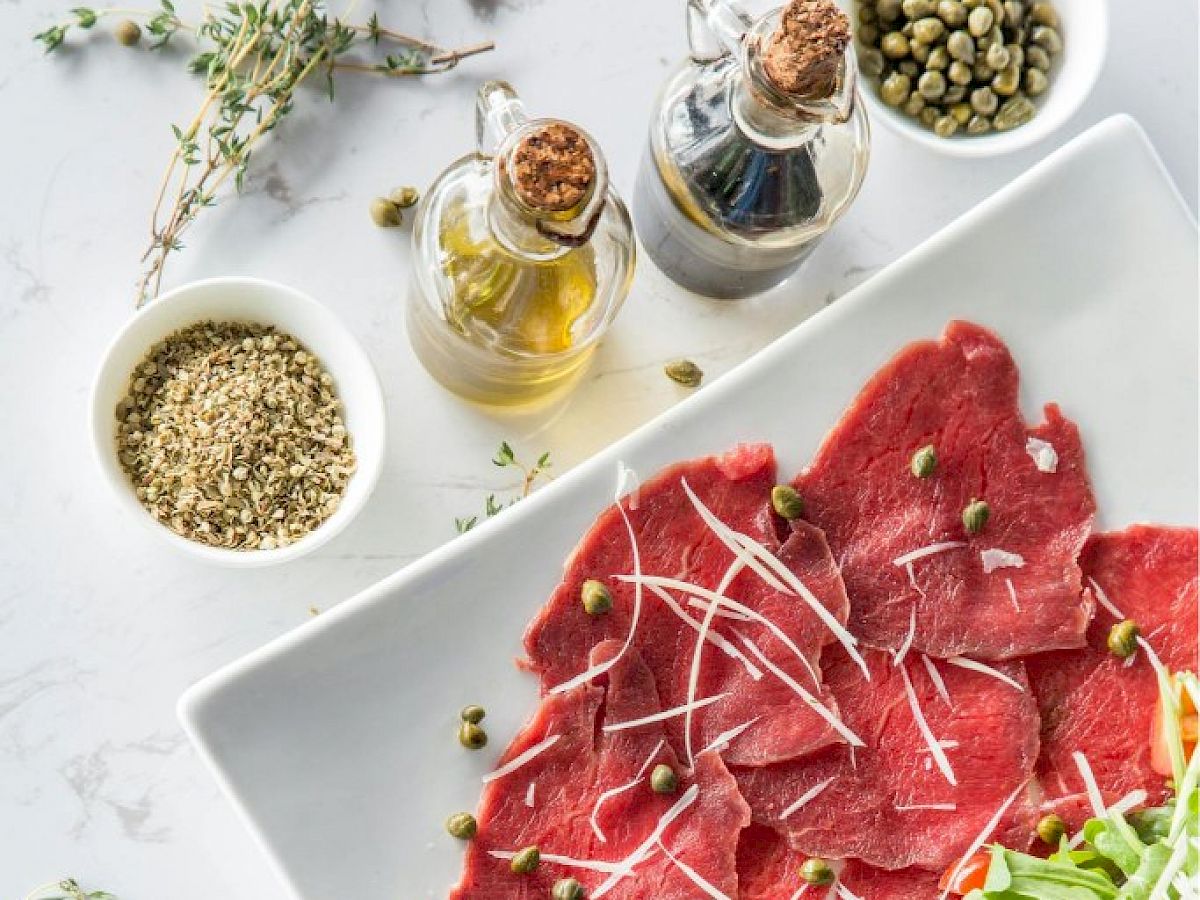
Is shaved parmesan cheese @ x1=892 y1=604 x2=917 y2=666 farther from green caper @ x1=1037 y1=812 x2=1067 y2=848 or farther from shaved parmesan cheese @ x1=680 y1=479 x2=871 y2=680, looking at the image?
green caper @ x1=1037 y1=812 x2=1067 y2=848

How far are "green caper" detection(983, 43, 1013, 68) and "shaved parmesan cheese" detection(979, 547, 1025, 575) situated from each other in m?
0.68

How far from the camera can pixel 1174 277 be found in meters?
1.91

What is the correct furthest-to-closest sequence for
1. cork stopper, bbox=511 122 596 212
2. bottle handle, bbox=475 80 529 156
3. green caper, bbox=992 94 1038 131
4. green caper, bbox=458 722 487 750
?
green caper, bbox=992 94 1038 131 → green caper, bbox=458 722 487 750 → bottle handle, bbox=475 80 529 156 → cork stopper, bbox=511 122 596 212

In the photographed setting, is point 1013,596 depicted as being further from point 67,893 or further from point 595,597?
point 67,893

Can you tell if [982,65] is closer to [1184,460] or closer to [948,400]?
[948,400]

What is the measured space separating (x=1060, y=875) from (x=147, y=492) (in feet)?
4.20

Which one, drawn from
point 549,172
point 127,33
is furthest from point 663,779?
point 127,33

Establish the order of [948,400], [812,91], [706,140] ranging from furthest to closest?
[948,400] < [706,140] < [812,91]

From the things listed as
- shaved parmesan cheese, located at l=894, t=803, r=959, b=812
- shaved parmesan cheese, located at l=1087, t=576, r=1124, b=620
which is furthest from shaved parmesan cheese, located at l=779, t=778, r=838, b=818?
shaved parmesan cheese, located at l=1087, t=576, r=1124, b=620

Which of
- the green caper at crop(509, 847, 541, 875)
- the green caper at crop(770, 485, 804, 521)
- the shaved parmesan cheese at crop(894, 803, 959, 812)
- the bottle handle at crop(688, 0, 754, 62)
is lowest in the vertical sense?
the shaved parmesan cheese at crop(894, 803, 959, 812)

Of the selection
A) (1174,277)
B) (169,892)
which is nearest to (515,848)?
(169,892)

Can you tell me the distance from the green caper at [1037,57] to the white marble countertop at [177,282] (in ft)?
0.67

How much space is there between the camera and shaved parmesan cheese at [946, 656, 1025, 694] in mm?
1821

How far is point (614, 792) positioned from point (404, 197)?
2.85 feet
